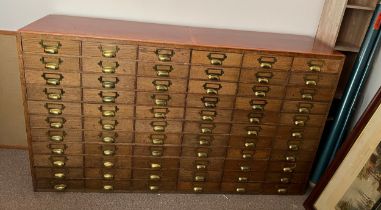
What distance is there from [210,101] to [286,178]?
868mm

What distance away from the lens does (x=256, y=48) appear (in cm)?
202

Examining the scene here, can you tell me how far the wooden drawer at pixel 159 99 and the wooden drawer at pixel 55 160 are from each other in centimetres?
57

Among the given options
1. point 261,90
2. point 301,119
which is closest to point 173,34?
point 261,90

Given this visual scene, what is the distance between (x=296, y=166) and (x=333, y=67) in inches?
29.7

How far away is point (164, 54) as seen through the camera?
195 cm

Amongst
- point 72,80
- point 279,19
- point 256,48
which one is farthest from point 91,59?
point 279,19

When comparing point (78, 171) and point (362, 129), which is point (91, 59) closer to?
point (78, 171)

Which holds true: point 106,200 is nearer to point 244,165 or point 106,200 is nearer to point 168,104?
point 168,104

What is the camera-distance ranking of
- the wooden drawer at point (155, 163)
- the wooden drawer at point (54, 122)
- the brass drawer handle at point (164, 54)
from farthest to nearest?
the wooden drawer at point (155, 163)
the wooden drawer at point (54, 122)
the brass drawer handle at point (164, 54)

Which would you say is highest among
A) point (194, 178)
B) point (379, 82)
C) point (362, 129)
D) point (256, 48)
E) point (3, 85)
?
point (256, 48)

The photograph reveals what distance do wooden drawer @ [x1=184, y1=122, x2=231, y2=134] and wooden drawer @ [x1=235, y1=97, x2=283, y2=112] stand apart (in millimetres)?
164

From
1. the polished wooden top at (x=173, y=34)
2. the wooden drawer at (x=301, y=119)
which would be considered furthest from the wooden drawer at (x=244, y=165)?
the polished wooden top at (x=173, y=34)

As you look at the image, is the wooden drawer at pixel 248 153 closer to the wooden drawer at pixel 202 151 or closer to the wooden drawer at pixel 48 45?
the wooden drawer at pixel 202 151

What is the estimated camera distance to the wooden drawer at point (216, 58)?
198cm
